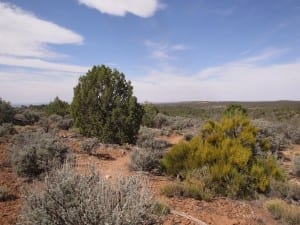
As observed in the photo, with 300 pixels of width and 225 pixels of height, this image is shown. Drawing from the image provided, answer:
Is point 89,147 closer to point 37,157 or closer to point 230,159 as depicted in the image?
point 37,157

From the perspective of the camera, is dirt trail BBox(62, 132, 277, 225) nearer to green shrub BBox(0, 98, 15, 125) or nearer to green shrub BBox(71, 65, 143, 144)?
green shrub BBox(71, 65, 143, 144)

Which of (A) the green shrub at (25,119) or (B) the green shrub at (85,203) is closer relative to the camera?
(B) the green shrub at (85,203)

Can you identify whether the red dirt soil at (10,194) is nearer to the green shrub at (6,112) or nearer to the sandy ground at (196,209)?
the sandy ground at (196,209)

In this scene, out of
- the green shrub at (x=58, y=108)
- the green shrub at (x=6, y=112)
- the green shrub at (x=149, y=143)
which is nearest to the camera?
the green shrub at (x=149, y=143)

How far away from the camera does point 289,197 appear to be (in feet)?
26.3

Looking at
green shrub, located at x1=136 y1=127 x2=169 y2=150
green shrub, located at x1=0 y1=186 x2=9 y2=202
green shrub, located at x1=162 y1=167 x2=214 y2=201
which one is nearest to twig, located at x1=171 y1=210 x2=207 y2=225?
green shrub, located at x1=162 y1=167 x2=214 y2=201

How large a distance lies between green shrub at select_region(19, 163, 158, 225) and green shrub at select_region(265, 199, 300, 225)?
332cm

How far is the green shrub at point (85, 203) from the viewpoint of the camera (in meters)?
3.39

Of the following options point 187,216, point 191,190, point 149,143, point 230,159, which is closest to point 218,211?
point 191,190

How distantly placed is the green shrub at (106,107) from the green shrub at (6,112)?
28.6 feet

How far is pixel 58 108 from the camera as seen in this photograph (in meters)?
32.0

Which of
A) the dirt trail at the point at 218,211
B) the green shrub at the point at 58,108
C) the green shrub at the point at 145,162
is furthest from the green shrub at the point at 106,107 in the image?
the green shrub at the point at 58,108

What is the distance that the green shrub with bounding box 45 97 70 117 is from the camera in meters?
31.5

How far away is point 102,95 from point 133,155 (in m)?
7.17
